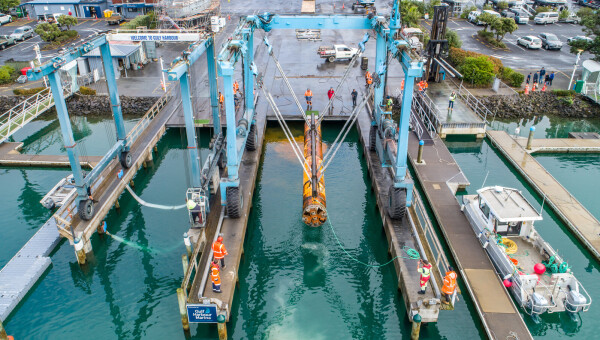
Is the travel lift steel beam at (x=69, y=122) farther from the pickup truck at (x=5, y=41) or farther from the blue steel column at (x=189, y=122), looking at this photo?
the pickup truck at (x=5, y=41)

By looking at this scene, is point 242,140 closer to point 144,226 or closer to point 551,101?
point 144,226

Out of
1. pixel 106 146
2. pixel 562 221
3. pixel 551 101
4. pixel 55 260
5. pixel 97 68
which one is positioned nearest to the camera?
pixel 55 260

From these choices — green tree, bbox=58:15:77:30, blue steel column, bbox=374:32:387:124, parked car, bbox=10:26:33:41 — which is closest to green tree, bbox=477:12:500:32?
blue steel column, bbox=374:32:387:124

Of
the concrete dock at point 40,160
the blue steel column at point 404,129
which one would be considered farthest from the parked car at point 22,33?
the blue steel column at point 404,129

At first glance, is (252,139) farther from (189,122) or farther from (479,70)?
(479,70)

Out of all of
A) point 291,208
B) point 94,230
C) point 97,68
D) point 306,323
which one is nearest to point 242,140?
point 291,208

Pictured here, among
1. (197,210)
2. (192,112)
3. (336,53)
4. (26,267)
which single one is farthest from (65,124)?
(336,53)
